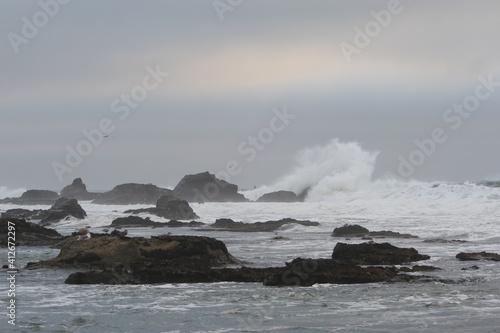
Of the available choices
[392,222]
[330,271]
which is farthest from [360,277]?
[392,222]

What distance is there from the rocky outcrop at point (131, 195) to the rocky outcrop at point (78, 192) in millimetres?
11713

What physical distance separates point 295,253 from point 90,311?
14.2 m


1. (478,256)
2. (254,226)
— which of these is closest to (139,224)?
(254,226)

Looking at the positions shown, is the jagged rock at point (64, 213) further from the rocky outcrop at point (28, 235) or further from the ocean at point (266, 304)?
the ocean at point (266, 304)

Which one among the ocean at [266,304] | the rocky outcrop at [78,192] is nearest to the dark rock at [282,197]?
the rocky outcrop at [78,192]

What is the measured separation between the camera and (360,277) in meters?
20.5

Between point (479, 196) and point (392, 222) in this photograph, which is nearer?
point (392, 222)

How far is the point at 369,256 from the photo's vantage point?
1003 inches

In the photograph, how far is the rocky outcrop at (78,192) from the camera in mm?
120312

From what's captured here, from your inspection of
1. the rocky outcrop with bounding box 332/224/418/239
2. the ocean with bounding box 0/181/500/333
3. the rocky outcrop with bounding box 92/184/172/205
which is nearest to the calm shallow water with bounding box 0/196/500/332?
the ocean with bounding box 0/181/500/333

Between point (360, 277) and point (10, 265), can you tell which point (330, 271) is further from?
point (10, 265)

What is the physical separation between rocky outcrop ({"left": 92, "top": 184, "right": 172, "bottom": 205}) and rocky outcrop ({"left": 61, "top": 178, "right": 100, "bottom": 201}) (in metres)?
11.7

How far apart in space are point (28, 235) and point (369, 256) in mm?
18629

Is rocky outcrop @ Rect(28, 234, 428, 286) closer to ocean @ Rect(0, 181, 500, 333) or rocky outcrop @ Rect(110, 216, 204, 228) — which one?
ocean @ Rect(0, 181, 500, 333)
